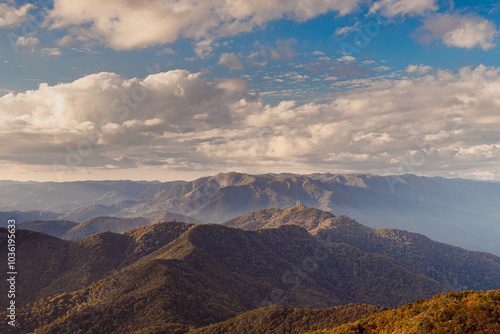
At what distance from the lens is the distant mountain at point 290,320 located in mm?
131500

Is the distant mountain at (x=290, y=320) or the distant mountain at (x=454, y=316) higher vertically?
the distant mountain at (x=454, y=316)

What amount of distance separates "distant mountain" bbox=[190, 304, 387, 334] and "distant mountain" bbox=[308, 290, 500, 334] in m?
61.8

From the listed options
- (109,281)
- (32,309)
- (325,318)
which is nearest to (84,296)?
(109,281)

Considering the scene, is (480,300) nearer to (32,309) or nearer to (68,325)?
(68,325)

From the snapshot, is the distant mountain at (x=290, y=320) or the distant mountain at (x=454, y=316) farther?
the distant mountain at (x=290, y=320)

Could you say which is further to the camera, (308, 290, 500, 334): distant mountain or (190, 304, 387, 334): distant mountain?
(190, 304, 387, 334): distant mountain

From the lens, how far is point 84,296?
18462cm

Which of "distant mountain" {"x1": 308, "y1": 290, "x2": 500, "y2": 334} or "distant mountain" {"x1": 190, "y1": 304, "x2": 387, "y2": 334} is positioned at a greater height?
"distant mountain" {"x1": 308, "y1": 290, "x2": 500, "y2": 334}

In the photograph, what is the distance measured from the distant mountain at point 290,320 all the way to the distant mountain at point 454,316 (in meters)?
61.8

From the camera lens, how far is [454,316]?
6303 cm

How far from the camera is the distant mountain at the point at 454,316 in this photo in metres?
59.6

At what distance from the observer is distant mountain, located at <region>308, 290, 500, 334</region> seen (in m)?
59.6

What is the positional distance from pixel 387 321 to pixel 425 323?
17.3 metres

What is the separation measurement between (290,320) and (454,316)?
289 ft
